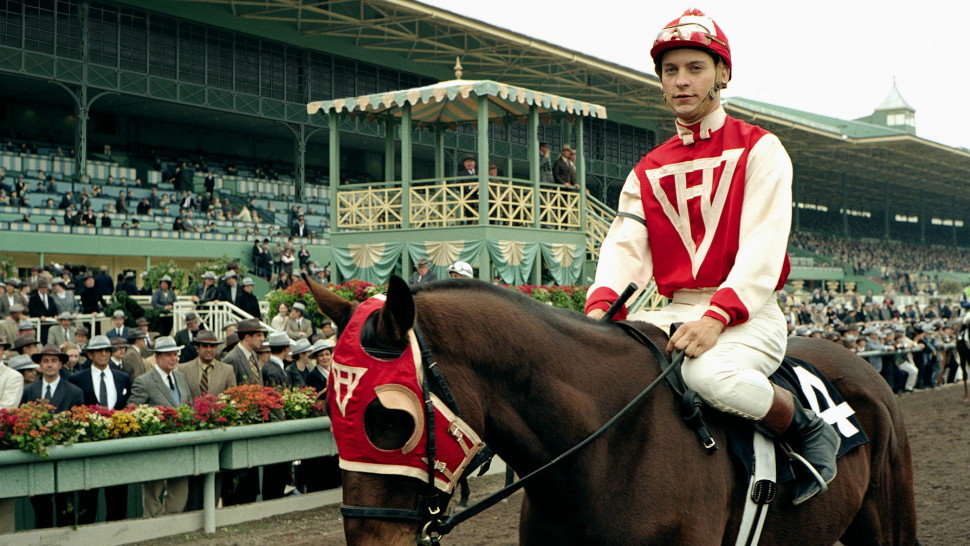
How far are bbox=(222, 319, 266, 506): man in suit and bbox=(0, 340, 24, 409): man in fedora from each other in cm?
182

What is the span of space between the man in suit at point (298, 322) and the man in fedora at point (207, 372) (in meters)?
3.65

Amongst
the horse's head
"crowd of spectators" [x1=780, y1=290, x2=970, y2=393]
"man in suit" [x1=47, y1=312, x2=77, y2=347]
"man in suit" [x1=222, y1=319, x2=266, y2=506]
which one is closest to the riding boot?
the horse's head

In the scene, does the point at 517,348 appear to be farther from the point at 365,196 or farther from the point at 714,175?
the point at 365,196

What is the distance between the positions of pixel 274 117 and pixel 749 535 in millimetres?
26570

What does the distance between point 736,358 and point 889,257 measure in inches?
2264

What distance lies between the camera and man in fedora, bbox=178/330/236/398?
8.45m

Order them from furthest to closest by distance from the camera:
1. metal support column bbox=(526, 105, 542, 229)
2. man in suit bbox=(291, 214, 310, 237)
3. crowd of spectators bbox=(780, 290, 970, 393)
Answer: man in suit bbox=(291, 214, 310, 237)
metal support column bbox=(526, 105, 542, 229)
crowd of spectators bbox=(780, 290, 970, 393)

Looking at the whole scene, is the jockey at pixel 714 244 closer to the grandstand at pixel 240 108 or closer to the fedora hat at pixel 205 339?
the fedora hat at pixel 205 339

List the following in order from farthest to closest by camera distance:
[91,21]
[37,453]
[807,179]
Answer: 1. [807,179]
2. [91,21]
3. [37,453]

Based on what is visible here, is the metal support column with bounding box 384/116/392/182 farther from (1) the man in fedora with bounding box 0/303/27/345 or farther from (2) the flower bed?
(2) the flower bed

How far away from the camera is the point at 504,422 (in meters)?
2.34

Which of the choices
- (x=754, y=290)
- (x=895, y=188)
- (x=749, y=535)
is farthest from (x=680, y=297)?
(x=895, y=188)

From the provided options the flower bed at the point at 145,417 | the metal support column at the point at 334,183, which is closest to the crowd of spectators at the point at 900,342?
the metal support column at the point at 334,183

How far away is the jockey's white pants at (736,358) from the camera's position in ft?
8.69
